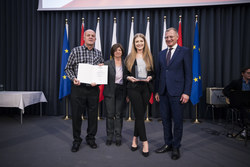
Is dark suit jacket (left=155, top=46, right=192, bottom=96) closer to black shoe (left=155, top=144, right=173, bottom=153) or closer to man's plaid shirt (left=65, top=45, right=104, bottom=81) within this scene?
black shoe (left=155, top=144, right=173, bottom=153)

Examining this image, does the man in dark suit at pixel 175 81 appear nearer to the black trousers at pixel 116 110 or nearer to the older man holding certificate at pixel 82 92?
the black trousers at pixel 116 110

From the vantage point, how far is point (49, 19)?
14.9 feet

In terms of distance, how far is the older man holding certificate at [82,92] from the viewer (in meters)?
2.00

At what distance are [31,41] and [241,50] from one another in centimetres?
639

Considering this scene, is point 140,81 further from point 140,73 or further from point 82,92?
point 82,92

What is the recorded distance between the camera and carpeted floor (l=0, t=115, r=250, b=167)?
5.57ft

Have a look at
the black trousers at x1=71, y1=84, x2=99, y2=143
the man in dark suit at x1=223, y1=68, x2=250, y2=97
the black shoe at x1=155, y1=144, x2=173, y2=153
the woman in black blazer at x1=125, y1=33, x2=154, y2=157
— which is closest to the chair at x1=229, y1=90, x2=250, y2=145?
the man in dark suit at x1=223, y1=68, x2=250, y2=97

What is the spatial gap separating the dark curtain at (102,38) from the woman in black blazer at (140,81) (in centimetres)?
244

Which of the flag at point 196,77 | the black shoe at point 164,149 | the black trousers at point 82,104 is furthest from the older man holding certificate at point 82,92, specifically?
the flag at point 196,77

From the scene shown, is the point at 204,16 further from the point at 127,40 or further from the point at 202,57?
the point at 127,40

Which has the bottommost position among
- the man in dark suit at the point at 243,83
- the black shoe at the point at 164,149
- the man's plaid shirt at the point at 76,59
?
the black shoe at the point at 164,149

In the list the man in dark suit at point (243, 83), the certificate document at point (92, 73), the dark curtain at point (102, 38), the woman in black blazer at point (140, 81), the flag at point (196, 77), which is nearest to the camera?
the woman in black blazer at point (140, 81)

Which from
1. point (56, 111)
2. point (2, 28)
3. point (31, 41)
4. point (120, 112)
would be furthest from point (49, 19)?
point (120, 112)

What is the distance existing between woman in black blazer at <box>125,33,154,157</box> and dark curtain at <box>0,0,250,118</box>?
2438 mm
